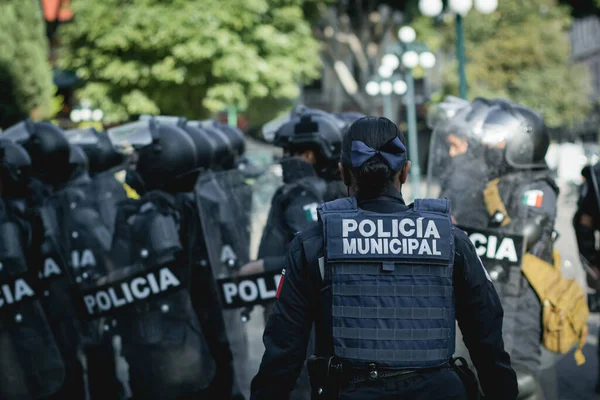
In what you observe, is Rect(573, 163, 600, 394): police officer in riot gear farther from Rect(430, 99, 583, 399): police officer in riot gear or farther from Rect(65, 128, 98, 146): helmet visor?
Rect(65, 128, 98, 146): helmet visor

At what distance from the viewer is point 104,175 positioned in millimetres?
5875

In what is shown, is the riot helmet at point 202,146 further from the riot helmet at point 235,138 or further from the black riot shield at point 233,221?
the riot helmet at point 235,138

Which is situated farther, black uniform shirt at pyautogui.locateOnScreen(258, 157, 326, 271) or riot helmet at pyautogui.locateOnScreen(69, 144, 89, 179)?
riot helmet at pyautogui.locateOnScreen(69, 144, 89, 179)

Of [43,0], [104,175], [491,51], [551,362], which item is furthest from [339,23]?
[551,362]

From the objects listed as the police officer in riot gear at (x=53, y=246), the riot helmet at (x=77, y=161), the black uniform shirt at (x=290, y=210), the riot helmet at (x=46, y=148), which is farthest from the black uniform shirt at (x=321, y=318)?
the riot helmet at (x=77, y=161)

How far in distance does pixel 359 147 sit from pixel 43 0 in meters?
32.7

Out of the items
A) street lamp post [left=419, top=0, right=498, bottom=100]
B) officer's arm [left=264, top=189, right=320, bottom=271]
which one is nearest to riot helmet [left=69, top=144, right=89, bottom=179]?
officer's arm [left=264, top=189, right=320, bottom=271]

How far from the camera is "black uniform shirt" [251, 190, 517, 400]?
2490mm

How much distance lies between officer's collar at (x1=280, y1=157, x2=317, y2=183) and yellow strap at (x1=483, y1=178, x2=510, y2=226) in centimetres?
88

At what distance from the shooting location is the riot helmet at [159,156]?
4473 mm

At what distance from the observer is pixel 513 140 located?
4.16 metres

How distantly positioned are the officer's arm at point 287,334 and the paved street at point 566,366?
1.61m

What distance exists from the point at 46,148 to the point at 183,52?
48.8ft

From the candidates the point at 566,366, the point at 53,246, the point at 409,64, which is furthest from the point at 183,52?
the point at 53,246
